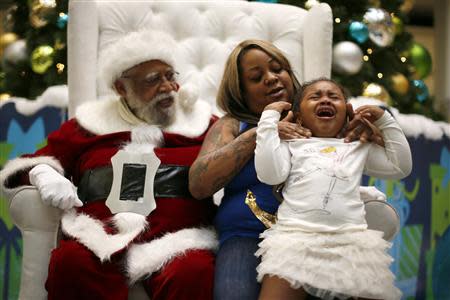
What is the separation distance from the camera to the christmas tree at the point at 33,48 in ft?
14.1

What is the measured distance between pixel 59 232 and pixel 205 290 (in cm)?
70

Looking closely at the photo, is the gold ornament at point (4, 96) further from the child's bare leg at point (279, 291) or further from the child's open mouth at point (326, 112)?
the child's bare leg at point (279, 291)

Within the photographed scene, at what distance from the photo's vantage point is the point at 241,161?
209 centimetres

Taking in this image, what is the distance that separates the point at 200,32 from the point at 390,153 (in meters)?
1.52

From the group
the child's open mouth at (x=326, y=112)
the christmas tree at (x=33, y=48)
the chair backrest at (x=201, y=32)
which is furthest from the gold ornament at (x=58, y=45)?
the child's open mouth at (x=326, y=112)

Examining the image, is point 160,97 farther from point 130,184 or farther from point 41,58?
point 41,58

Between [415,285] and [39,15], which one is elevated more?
[39,15]

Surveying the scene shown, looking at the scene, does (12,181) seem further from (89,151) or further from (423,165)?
(423,165)

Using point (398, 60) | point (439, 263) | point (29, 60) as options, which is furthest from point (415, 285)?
point (29, 60)

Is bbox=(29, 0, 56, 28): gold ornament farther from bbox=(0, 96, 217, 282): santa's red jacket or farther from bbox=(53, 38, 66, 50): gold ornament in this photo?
bbox=(0, 96, 217, 282): santa's red jacket

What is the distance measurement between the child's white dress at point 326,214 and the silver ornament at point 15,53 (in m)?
2.93

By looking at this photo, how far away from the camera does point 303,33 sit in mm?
3172

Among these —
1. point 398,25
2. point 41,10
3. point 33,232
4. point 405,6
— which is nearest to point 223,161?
point 33,232

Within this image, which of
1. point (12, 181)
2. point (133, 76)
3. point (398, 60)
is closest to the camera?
point (12, 181)
